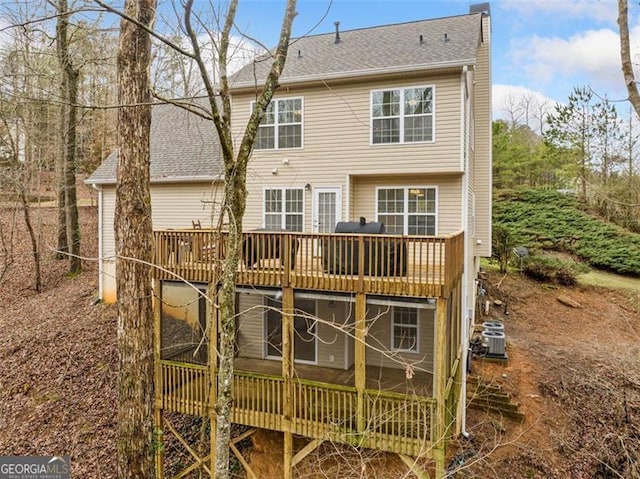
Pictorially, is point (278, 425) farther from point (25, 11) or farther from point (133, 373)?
point (25, 11)

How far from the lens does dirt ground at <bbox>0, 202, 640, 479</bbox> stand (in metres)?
9.12

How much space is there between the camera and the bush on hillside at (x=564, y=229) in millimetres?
19656

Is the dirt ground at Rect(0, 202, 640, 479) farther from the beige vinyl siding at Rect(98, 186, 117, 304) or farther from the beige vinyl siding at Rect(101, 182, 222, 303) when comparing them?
the beige vinyl siding at Rect(101, 182, 222, 303)

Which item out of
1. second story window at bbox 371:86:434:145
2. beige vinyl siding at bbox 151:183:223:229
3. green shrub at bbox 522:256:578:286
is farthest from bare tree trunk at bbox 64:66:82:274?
green shrub at bbox 522:256:578:286

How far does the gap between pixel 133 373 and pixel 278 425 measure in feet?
9.60

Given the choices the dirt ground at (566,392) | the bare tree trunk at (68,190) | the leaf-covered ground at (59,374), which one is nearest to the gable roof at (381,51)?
the leaf-covered ground at (59,374)

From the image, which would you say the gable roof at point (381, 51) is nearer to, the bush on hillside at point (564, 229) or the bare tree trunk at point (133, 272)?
the bare tree trunk at point (133, 272)

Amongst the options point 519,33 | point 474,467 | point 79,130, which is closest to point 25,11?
point 79,130

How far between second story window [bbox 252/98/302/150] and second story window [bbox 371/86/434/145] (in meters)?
2.16

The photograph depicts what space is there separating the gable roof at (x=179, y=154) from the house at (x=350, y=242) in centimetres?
12

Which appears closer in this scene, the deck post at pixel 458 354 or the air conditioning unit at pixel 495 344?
the deck post at pixel 458 354

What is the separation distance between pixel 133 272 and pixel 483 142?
11581mm

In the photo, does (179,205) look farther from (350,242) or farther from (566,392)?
(566,392)

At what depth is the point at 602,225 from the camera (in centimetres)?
2131
